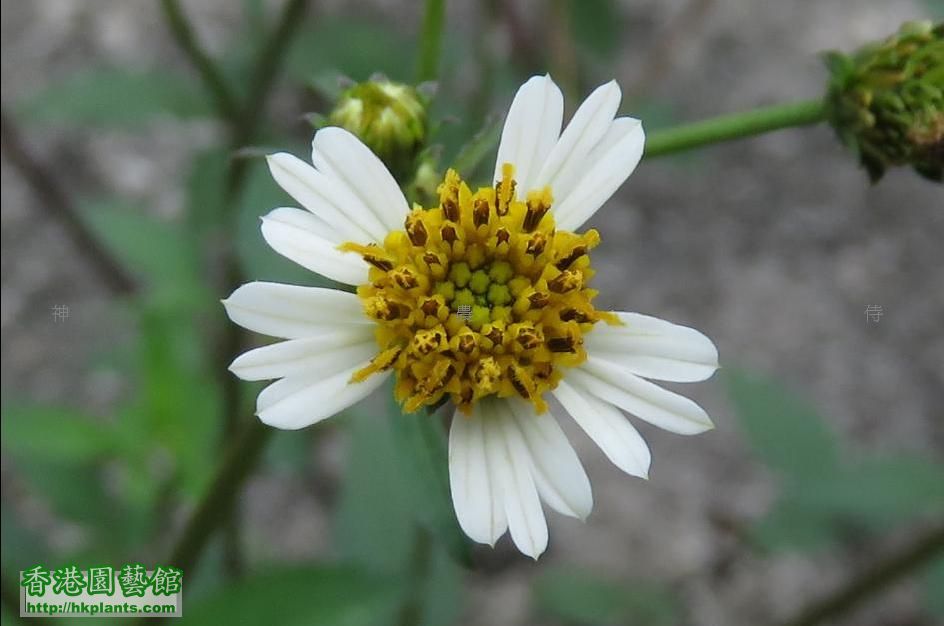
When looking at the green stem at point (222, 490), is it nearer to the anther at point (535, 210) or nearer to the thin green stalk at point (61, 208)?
the anther at point (535, 210)

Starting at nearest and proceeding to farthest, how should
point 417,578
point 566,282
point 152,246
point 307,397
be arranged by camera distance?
point 307,397, point 566,282, point 417,578, point 152,246

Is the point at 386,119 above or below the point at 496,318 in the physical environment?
above

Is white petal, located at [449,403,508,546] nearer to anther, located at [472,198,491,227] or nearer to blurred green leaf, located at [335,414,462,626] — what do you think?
anther, located at [472,198,491,227]

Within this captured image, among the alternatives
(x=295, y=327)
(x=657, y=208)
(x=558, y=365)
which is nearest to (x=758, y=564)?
(x=657, y=208)

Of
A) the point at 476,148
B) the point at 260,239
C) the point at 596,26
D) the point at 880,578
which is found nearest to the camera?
the point at 476,148

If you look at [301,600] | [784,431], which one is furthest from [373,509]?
[784,431]

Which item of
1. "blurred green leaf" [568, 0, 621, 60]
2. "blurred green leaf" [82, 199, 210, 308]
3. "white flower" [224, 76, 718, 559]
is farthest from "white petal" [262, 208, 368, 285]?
"blurred green leaf" [568, 0, 621, 60]

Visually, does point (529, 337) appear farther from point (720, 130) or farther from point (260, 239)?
point (260, 239)

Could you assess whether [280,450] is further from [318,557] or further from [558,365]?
[558,365]
